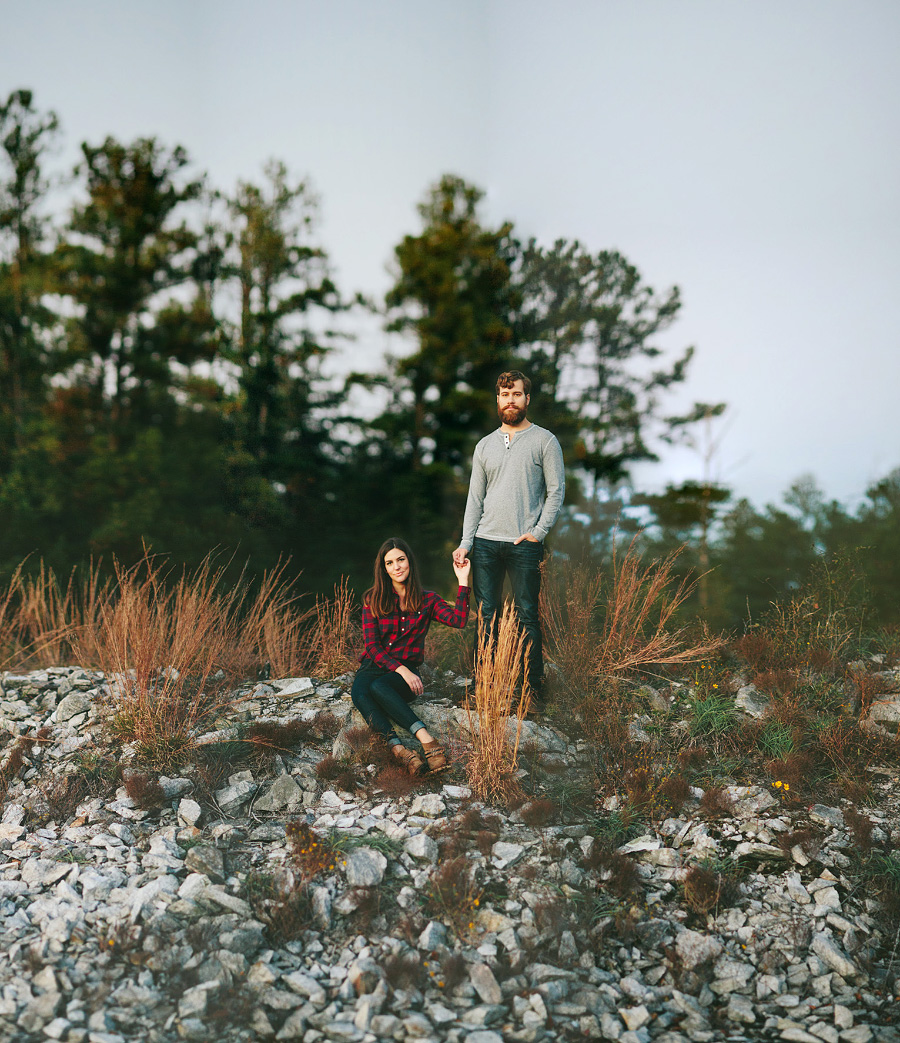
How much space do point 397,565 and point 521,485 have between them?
0.87m

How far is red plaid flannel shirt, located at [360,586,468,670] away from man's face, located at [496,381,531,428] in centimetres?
105

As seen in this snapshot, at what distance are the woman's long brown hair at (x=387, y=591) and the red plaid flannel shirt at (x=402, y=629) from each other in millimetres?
34

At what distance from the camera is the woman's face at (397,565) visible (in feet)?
Answer: 14.9

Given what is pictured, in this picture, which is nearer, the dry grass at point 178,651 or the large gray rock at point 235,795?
the large gray rock at point 235,795

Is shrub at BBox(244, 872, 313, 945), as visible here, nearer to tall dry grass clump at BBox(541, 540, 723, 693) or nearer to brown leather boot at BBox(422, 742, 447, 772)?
brown leather boot at BBox(422, 742, 447, 772)

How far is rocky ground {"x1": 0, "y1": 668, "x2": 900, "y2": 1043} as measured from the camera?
2916mm

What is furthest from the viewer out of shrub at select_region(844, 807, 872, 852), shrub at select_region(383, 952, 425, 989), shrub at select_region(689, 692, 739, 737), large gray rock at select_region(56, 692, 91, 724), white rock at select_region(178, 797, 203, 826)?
large gray rock at select_region(56, 692, 91, 724)

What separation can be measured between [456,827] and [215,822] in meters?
1.26

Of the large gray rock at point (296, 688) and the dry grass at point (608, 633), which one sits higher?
the dry grass at point (608, 633)

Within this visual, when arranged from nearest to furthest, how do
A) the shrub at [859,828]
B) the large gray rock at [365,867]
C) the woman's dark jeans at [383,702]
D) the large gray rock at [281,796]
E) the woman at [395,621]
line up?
the large gray rock at [365,867] < the shrub at [859,828] < the large gray rock at [281,796] < the woman's dark jeans at [383,702] < the woman at [395,621]

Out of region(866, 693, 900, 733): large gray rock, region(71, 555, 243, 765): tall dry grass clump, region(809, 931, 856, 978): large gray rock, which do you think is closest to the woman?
region(71, 555, 243, 765): tall dry grass clump

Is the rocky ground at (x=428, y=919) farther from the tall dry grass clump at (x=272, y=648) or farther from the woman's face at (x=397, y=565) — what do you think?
the tall dry grass clump at (x=272, y=648)

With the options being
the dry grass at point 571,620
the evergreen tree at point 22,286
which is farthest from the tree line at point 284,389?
the dry grass at point 571,620

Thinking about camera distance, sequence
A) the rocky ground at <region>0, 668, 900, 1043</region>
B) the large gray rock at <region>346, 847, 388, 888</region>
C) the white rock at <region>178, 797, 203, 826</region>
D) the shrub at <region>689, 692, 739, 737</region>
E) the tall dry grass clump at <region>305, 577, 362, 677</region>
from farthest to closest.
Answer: the tall dry grass clump at <region>305, 577, 362, 677</region> < the shrub at <region>689, 692, 739, 737</region> < the white rock at <region>178, 797, 203, 826</region> < the large gray rock at <region>346, 847, 388, 888</region> < the rocky ground at <region>0, 668, 900, 1043</region>
